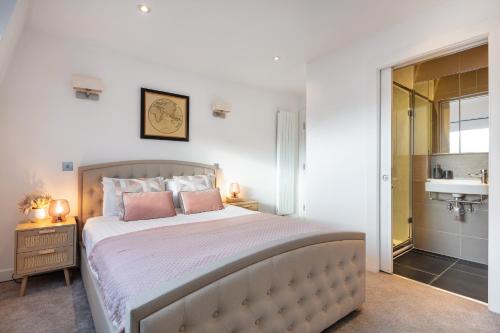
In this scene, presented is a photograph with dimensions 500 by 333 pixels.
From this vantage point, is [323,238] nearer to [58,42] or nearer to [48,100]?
[48,100]

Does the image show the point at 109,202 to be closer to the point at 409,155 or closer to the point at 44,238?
the point at 44,238

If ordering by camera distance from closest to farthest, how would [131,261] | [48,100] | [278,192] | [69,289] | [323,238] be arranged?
[131,261] < [323,238] < [69,289] < [48,100] < [278,192]

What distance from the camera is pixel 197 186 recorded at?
312cm

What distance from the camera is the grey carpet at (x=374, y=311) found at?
1786 mm

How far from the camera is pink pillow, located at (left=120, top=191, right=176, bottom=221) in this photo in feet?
7.99

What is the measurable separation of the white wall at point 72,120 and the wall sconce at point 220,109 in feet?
0.28

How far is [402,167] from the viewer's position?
11.1 ft

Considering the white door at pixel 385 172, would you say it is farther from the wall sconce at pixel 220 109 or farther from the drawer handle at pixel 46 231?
the drawer handle at pixel 46 231

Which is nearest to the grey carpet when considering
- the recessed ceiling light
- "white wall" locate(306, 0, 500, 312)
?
"white wall" locate(306, 0, 500, 312)

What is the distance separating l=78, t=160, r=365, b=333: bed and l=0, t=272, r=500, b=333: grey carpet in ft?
0.67

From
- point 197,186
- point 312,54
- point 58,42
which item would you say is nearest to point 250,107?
point 312,54

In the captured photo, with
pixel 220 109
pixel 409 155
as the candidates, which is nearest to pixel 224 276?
pixel 220 109

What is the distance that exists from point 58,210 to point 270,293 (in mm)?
2269

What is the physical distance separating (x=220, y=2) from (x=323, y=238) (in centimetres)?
203
